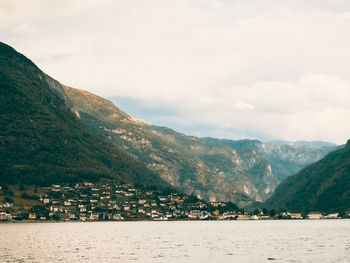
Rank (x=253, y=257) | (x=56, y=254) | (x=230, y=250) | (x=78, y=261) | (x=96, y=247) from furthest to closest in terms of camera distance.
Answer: (x=96, y=247) → (x=230, y=250) → (x=56, y=254) → (x=253, y=257) → (x=78, y=261)

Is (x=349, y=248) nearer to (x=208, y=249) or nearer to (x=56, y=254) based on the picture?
(x=208, y=249)

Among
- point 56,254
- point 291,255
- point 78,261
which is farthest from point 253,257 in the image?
point 56,254

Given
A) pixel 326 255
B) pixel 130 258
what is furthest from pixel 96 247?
pixel 326 255

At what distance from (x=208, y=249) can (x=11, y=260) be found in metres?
55.2

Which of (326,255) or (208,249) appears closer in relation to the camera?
→ (326,255)

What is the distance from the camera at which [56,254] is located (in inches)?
5374

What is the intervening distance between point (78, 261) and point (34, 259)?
12.1m

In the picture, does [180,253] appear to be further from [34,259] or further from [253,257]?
[34,259]

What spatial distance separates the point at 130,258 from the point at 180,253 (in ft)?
55.7

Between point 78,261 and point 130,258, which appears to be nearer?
point 78,261

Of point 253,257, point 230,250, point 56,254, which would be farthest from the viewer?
point 230,250

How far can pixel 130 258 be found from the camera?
12812 centimetres

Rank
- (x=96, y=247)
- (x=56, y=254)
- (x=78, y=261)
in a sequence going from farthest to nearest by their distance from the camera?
(x=96, y=247), (x=56, y=254), (x=78, y=261)

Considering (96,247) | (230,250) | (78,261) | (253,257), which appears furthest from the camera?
(96,247)
